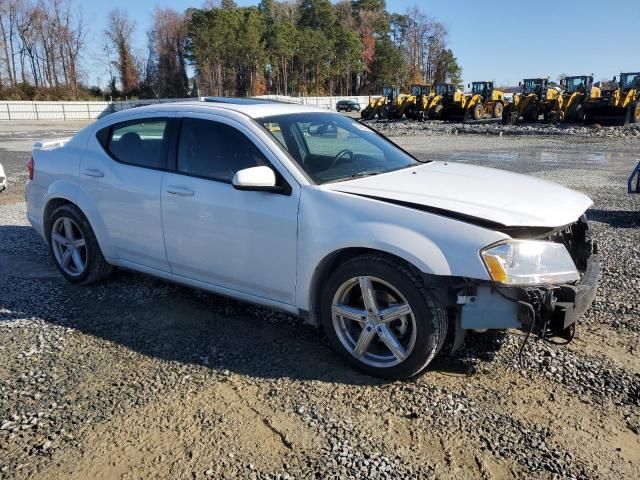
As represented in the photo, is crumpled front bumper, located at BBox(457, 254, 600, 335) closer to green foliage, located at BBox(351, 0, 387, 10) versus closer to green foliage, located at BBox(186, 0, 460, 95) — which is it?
green foliage, located at BBox(186, 0, 460, 95)

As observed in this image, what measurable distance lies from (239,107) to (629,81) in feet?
99.9

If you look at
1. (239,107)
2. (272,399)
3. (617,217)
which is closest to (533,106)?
(617,217)

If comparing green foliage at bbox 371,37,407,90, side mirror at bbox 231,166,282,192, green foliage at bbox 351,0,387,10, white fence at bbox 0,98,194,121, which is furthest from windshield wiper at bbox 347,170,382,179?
green foliage at bbox 351,0,387,10

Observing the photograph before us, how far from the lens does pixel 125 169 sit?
4.48 m

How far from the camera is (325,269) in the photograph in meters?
3.49

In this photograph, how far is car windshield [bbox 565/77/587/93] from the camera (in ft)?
99.6

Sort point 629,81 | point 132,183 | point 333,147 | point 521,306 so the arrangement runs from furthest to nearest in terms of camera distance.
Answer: point 629,81 < point 132,183 < point 333,147 < point 521,306

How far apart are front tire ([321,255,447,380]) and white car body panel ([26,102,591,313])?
5.2 inches

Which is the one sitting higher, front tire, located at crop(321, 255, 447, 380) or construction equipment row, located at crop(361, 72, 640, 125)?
construction equipment row, located at crop(361, 72, 640, 125)

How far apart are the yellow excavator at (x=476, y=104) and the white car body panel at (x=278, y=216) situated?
32.0m

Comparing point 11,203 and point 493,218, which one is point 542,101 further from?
point 493,218

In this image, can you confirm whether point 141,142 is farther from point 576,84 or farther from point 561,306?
point 576,84

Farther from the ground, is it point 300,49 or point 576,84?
point 300,49

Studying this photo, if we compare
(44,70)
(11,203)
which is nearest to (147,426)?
(11,203)
